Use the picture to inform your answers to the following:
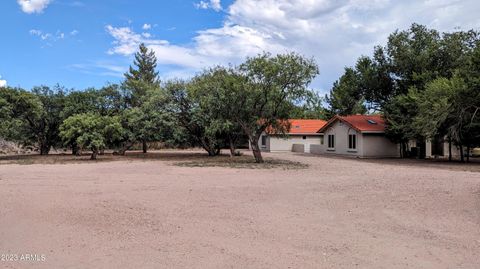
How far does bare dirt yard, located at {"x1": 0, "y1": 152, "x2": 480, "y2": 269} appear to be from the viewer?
487 cm

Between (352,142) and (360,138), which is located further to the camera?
(352,142)

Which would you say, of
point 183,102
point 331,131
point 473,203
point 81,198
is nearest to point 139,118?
point 183,102

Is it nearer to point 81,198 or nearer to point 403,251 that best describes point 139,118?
point 81,198

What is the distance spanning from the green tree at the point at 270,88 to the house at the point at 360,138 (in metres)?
9.63

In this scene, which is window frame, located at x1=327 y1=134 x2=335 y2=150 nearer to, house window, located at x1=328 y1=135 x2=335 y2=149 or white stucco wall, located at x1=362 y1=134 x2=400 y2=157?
house window, located at x1=328 y1=135 x2=335 y2=149

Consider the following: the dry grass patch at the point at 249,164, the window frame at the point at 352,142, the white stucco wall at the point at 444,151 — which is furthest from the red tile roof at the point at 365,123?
the dry grass patch at the point at 249,164

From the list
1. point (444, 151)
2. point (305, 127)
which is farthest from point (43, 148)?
point (444, 151)

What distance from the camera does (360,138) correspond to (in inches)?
1208

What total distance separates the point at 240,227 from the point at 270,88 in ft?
54.0

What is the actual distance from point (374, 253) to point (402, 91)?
27.9 meters

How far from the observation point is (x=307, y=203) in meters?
8.92

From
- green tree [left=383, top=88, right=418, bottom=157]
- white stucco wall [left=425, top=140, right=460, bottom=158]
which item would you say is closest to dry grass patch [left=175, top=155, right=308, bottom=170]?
green tree [left=383, top=88, right=418, bottom=157]

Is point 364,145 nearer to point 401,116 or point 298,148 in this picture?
point 401,116

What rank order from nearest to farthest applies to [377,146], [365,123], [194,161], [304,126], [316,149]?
[194,161] → [377,146] → [365,123] → [316,149] → [304,126]
